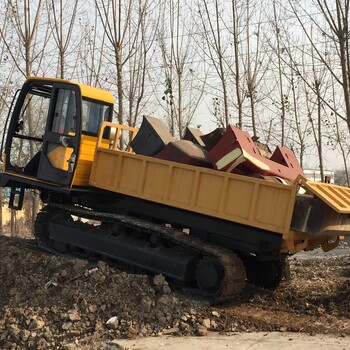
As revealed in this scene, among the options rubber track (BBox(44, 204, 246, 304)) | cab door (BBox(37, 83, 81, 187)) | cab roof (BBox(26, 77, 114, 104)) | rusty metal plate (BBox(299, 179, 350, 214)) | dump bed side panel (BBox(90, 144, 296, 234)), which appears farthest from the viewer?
cab roof (BBox(26, 77, 114, 104))

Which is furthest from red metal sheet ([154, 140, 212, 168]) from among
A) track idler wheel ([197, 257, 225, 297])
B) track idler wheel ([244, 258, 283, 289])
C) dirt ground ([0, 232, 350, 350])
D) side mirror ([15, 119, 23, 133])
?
side mirror ([15, 119, 23, 133])

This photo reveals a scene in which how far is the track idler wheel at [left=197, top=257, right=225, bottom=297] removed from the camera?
666cm

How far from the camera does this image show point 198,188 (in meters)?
6.86

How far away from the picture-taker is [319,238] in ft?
22.6

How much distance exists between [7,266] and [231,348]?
3.84 m

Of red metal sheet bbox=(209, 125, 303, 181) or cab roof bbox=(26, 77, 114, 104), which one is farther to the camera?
cab roof bbox=(26, 77, 114, 104)

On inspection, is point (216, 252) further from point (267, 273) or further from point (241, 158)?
point (267, 273)

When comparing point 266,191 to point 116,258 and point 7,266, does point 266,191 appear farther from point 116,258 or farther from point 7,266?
point 7,266

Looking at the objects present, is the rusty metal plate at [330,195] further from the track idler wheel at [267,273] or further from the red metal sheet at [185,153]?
the track idler wheel at [267,273]

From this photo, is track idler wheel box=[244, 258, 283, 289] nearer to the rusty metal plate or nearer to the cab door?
the rusty metal plate

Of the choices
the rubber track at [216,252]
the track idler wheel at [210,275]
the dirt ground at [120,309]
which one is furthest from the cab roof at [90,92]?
the track idler wheel at [210,275]

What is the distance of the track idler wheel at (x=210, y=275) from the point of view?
21.9 feet

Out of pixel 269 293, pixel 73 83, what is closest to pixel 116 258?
pixel 269 293

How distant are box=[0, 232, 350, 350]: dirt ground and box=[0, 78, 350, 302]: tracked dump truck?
45 cm
